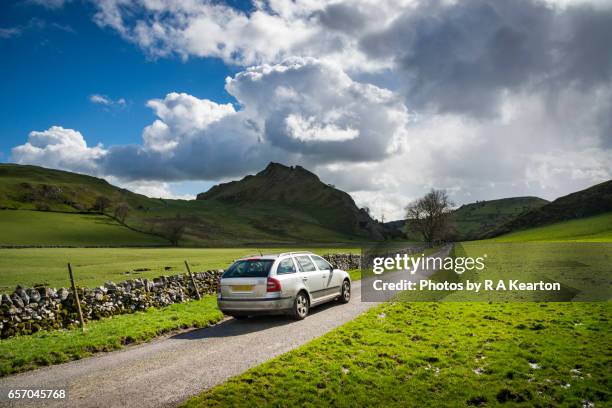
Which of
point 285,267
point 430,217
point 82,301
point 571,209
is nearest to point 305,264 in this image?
point 285,267

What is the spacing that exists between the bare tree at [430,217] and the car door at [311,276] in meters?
94.5

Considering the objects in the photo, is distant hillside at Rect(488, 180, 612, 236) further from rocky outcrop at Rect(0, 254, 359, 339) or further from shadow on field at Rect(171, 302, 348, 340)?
rocky outcrop at Rect(0, 254, 359, 339)

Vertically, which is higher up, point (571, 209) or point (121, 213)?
point (121, 213)

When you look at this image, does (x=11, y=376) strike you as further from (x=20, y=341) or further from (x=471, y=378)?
(x=471, y=378)

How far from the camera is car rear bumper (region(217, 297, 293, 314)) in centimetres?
1288

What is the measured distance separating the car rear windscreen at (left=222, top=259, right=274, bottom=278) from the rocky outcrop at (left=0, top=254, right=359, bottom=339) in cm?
526

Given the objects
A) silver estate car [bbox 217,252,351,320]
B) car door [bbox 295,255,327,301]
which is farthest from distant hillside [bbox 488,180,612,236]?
silver estate car [bbox 217,252,351,320]

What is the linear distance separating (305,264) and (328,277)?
135 centimetres

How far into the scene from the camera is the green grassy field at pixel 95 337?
31.6 feet

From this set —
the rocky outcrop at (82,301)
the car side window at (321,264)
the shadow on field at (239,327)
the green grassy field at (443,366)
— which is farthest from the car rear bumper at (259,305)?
the rocky outcrop at (82,301)

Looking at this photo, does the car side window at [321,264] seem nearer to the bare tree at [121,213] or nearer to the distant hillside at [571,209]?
the bare tree at [121,213]

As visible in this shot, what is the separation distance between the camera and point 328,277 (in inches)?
621

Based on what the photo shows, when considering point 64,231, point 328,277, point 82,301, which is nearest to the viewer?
point 82,301

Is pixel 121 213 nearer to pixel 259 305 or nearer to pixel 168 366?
pixel 259 305
